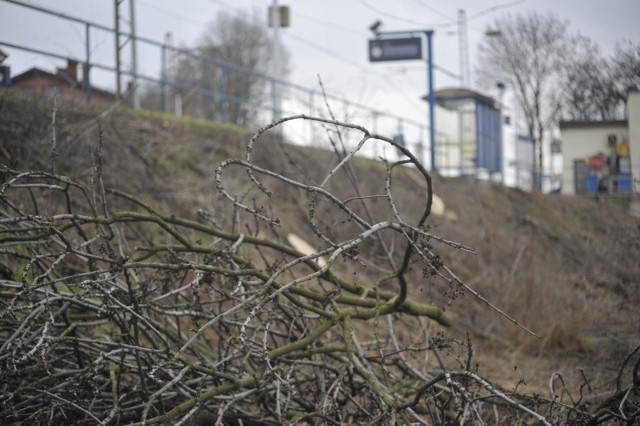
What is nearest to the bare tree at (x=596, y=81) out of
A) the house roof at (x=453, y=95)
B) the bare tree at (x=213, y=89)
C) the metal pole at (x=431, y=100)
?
the bare tree at (x=213, y=89)

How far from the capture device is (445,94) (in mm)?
28875

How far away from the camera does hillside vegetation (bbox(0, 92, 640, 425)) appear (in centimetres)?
412

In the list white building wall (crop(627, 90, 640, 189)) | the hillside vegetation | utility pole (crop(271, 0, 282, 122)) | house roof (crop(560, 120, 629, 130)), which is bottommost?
the hillside vegetation

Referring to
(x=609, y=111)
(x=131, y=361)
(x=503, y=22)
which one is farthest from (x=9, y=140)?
(x=503, y=22)

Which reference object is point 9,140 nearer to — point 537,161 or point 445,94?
point 445,94

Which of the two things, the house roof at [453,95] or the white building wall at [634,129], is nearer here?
the white building wall at [634,129]

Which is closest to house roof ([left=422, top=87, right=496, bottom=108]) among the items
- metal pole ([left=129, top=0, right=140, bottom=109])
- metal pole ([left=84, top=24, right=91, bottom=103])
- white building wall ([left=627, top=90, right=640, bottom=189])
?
metal pole ([left=129, top=0, right=140, bottom=109])

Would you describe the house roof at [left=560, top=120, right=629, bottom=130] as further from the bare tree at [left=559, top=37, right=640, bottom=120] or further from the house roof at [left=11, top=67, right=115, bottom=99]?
the house roof at [left=11, top=67, right=115, bottom=99]

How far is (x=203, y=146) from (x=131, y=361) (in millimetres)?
9593

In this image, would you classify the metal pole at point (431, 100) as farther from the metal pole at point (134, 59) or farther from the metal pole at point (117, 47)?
the metal pole at point (117, 47)

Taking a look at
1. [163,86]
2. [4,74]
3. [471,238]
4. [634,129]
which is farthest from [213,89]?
[634,129]

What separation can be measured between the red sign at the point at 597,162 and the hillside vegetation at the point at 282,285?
80 centimetres

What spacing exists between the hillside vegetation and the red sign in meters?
0.80

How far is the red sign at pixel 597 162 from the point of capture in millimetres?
16094
